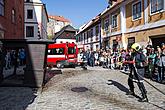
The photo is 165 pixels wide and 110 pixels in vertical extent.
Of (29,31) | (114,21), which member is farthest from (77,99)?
(29,31)

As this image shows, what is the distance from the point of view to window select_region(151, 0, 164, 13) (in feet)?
64.0

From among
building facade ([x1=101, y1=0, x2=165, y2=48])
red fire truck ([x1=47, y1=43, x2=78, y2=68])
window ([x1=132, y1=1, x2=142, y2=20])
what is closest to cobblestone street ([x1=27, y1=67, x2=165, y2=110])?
building facade ([x1=101, y1=0, x2=165, y2=48])

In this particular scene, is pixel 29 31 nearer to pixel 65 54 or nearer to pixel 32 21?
pixel 32 21

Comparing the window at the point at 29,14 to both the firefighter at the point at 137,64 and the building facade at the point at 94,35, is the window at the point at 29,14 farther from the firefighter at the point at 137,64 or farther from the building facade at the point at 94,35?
the firefighter at the point at 137,64

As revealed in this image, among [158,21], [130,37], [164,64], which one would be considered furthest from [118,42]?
[164,64]

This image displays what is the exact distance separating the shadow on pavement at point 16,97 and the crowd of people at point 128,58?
380 cm

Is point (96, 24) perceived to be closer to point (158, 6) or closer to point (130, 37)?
point (130, 37)

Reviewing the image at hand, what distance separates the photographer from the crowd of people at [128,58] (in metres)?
13.3

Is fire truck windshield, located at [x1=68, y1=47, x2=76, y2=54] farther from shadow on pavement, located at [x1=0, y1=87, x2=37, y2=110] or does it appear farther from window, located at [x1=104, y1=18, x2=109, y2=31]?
shadow on pavement, located at [x1=0, y1=87, x2=37, y2=110]

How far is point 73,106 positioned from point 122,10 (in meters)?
19.6

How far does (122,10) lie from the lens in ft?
86.8

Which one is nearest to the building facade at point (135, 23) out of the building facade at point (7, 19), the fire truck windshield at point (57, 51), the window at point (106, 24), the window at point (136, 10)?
the window at point (136, 10)

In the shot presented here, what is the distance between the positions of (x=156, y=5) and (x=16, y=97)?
45.6 feet

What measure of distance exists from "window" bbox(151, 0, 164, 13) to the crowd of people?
2813 millimetres
